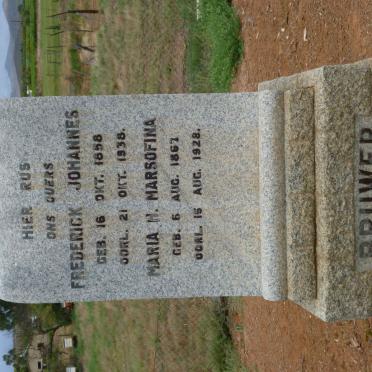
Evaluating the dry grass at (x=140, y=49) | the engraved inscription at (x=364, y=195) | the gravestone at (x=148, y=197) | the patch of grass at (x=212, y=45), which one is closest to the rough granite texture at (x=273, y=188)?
the gravestone at (x=148, y=197)

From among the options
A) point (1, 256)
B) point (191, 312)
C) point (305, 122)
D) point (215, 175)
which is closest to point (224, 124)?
point (215, 175)

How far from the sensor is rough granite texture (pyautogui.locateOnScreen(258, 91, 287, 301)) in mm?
5328

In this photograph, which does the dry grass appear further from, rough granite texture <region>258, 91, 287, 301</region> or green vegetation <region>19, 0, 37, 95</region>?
green vegetation <region>19, 0, 37, 95</region>

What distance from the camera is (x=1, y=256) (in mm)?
5797

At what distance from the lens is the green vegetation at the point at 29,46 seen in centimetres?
2242

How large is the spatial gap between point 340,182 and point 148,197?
5.72 feet

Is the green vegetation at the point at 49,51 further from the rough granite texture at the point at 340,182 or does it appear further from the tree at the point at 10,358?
the rough granite texture at the point at 340,182

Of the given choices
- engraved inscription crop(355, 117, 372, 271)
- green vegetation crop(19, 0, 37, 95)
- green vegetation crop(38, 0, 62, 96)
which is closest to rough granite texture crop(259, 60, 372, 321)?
engraved inscription crop(355, 117, 372, 271)

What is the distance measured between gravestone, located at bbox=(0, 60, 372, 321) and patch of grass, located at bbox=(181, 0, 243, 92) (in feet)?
→ 15.4

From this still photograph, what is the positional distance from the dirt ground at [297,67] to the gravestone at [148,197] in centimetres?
129

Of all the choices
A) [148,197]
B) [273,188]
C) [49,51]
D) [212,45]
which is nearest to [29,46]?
[49,51]

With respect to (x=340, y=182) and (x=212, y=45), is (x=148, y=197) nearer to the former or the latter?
(x=340, y=182)

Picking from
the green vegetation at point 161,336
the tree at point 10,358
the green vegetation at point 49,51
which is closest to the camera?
the green vegetation at point 161,336

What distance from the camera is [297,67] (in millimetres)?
7918
